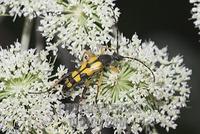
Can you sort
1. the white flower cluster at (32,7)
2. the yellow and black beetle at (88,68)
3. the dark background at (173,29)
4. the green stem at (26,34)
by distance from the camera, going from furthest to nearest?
the dark background at (173,29)
the green stem at (26,34)
the white flower cluster at (32,7)
the yellow and black beetle at (88,68)

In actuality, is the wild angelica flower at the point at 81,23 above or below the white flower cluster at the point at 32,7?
below

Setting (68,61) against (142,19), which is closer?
(68,61)

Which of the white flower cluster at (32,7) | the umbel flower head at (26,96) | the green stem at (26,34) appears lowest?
the umbel flower head at (26,96)

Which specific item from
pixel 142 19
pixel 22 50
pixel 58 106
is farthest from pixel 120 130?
pixel 142 19

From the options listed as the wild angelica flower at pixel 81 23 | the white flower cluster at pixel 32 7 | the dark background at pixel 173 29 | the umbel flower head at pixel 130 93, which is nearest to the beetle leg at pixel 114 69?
the umbel flower head at pixel 130 93

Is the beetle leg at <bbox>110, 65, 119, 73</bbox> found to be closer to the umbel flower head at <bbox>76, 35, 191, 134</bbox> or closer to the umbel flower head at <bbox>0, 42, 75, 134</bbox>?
the umbel flower head at <bbox>76, 35, 191, 134</bbox>

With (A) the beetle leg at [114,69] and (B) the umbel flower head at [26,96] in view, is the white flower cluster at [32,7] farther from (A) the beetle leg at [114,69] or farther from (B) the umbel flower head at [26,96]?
(A) the beetle leg at [114,69]

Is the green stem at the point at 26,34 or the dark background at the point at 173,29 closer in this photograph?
the green stem at the point at 26,34

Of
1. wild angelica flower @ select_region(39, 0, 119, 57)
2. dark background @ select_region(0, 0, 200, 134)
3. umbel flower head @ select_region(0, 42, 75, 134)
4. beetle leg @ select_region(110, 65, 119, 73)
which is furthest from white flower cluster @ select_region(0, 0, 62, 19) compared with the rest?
dark background @ select_region(0, 0, 200, 134)

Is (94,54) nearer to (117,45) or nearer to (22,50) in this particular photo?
(117,45)
